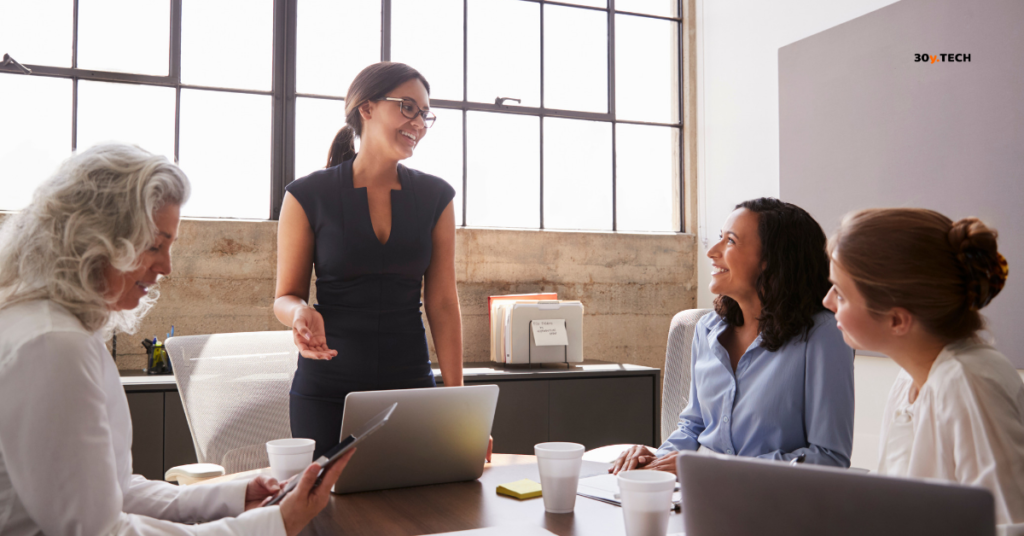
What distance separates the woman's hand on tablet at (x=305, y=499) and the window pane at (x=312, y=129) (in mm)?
2699

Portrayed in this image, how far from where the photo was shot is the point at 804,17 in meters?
3.32

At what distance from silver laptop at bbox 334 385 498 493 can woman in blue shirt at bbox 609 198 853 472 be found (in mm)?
345

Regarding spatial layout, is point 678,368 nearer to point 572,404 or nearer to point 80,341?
point 572,404

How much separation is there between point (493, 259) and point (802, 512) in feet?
10.2

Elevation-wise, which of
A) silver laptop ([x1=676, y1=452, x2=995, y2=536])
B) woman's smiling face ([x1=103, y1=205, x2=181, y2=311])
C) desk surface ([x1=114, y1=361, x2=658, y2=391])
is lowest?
desk surface ([x1=114, y1=361, x2=658, y2=391])

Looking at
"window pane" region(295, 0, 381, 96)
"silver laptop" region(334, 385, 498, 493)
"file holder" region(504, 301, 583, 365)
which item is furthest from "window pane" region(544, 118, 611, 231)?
"silver laptop" region(334, 385, 498, 493)

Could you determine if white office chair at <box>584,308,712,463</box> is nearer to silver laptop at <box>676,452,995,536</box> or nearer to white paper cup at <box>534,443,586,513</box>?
white paper cup at <box>534,443,586,513</box>

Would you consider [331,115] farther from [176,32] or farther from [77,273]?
[77,273]

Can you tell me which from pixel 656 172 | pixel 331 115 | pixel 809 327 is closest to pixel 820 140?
pixel 656 172

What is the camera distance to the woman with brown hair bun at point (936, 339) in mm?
890

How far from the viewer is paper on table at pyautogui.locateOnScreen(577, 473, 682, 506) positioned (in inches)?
49.0

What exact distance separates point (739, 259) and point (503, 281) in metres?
A: 2.16

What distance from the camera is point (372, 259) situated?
5.54 feet

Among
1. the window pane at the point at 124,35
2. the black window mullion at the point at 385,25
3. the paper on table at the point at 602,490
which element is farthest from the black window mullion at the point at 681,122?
the paper on table at the point at 602,490
